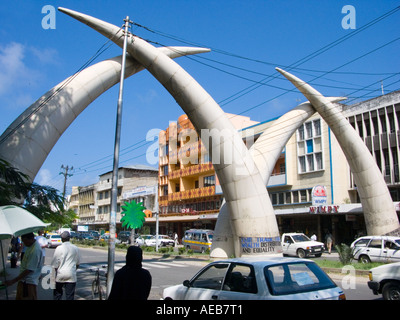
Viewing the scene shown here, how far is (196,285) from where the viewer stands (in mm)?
6613

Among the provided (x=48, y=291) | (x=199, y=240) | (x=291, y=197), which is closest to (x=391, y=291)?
(x=48, y=291)

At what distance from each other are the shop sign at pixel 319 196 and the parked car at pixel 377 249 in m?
11.2

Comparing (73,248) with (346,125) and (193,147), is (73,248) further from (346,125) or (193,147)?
(193,147)

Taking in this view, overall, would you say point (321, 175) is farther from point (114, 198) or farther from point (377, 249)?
point (114, 198)

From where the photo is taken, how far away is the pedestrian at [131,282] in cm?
454

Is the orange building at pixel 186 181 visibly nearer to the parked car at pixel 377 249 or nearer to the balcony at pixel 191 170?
the balcony at pixel 191 170

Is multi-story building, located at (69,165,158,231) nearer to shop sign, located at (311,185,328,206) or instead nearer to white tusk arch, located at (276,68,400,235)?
shop sign, located at (311,185,328,206)

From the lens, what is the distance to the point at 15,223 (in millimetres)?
6859

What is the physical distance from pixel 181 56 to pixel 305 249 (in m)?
14.5

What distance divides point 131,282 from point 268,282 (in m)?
2.00

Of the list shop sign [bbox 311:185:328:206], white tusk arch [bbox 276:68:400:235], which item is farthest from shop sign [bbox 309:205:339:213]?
white tusk arch [bbox 276:68:400:235]

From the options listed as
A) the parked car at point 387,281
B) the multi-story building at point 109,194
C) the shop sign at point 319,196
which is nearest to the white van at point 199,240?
the shop sign at point 319,196

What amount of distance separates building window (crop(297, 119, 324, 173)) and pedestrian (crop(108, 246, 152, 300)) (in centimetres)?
3337

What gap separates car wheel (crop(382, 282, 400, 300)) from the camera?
872cm
